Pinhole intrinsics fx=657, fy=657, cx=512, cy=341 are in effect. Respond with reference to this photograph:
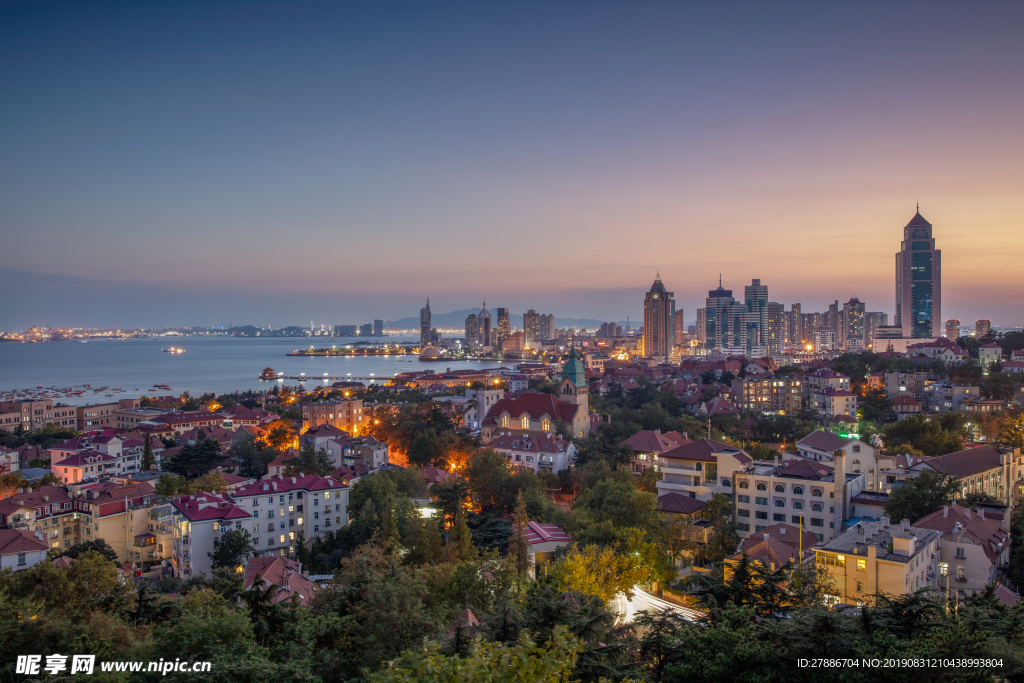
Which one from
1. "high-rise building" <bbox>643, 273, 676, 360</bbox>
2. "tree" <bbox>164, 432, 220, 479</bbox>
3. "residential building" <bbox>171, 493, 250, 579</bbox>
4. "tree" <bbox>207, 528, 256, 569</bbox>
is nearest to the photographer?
"tree" <bbox>207, 528, 256, 569</bbox>

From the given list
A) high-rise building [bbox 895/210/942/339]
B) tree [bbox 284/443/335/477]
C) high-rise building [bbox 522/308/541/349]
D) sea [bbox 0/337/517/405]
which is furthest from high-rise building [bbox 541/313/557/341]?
tree [bbox 284/443/335/477]

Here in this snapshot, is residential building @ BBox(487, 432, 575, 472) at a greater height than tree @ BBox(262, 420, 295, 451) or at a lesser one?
greater

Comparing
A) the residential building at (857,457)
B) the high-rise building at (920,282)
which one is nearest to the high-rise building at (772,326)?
the high-rise building at (920,282)

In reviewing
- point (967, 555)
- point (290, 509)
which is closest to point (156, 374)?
point (290, 509)

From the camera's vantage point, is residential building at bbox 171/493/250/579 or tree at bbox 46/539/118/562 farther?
residential building at bbox 171/493/250/579

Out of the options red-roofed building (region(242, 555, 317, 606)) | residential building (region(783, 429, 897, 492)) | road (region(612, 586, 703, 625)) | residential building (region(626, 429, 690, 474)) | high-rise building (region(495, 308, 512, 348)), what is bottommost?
road (region(612, 586, 703, 625))

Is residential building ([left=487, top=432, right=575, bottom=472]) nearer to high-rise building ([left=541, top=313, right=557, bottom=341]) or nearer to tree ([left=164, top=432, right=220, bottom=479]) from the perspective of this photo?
tree ([left=164, top=432, right=220, bottom=479])

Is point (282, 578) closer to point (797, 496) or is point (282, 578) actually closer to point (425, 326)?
point (797, 496)

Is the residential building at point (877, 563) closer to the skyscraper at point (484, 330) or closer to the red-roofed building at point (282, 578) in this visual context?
the red-roofed building at point (282, 578)
